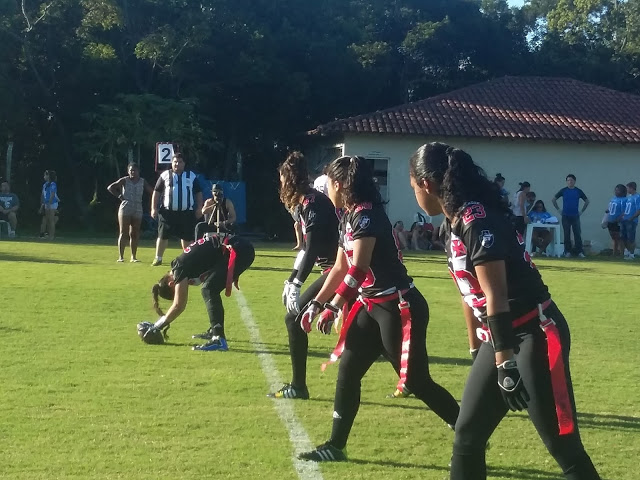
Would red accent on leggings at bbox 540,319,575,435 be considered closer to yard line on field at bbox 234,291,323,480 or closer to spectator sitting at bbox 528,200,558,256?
yard line on field at bbox 234,291,323,480

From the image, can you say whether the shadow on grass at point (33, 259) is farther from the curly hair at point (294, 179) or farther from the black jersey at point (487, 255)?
the black jersey at point (487, 255)

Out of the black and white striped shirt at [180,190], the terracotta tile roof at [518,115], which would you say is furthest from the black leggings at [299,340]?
the terracotta tile roof at [518,115]

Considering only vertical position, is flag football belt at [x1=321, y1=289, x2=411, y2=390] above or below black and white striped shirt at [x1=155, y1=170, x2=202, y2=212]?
below

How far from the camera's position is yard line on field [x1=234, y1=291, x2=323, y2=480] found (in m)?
5.67

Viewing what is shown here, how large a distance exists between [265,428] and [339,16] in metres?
34.9

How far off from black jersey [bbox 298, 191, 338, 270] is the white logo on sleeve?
328cm

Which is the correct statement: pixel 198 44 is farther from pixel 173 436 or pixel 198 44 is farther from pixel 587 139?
pixel 173 436

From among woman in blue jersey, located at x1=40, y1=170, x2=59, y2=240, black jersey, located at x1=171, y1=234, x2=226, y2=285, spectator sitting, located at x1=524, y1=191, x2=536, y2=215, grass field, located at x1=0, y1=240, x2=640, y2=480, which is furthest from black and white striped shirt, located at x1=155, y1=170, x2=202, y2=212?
spectator sitting, located at x1=524, y1=191, x2=536, y2=215

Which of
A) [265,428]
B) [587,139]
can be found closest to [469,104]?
[587,139]

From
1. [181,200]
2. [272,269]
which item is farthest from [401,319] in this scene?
[272,269]

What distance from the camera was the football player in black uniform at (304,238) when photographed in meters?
7.35

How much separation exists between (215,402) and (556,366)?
3650 millimetres

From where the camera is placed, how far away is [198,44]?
33406mm

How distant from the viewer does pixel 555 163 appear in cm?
3138
